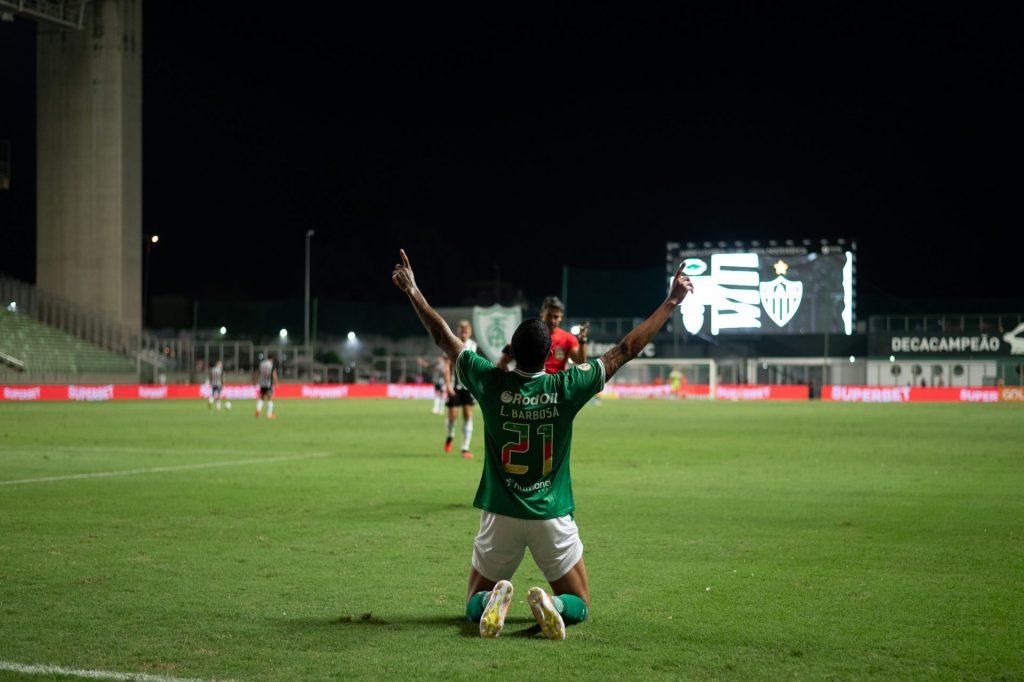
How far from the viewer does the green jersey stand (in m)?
6.46

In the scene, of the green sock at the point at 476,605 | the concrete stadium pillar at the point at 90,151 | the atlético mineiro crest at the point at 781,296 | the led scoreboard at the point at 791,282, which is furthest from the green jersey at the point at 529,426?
the concrete stadium pillar at the point at 90,151

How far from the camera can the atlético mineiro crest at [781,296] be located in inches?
2144

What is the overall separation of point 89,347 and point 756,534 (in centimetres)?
5391

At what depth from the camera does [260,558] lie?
923cm

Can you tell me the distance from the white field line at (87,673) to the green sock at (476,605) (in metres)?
1.75

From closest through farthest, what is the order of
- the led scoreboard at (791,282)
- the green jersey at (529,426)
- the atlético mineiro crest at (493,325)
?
the green jersey at (529,426) < the atlético mineiro crest at (493,325) < the led scoreboard at (791,282)

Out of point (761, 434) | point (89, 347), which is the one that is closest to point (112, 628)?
point (761, 434)

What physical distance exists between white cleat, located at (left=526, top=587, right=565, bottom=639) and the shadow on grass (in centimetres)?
24

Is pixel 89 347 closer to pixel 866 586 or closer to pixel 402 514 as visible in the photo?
pixel 402 514

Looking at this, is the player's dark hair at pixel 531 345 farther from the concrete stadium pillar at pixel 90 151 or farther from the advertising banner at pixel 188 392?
the concrete stadium pillar at pixel 90 151

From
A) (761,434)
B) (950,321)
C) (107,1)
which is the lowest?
(761,434)

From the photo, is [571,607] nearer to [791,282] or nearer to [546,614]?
[546,614]

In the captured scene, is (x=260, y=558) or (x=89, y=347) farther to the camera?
(x=89, y=347)

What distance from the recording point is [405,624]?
22.6ft
